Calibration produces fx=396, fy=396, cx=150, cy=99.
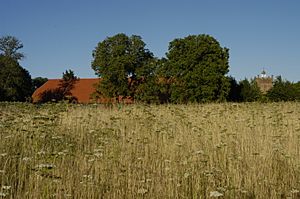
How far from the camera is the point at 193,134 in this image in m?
9.02

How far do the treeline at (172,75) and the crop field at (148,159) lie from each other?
36492 millimetres

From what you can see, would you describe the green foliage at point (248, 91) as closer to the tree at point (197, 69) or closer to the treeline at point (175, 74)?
the treeline at point (175, 74)

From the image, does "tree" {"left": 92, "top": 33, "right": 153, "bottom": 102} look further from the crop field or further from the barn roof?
the crop field

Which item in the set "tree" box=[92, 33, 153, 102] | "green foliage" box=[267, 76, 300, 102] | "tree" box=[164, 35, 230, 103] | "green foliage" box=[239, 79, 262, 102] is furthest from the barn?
"green foliage" box=[267, 76, 300, 102]

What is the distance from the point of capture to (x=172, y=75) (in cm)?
5275

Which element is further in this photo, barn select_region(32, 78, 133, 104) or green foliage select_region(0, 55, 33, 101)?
barn select_region(32, 78, 133, 104)

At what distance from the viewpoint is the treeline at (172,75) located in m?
49.4

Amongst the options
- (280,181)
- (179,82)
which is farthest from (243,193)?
(179,82)

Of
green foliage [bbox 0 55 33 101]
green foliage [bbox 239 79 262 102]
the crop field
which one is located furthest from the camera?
green foliage [bbox 0 55 33 101]

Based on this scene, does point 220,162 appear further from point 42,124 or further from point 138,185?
point 42,124

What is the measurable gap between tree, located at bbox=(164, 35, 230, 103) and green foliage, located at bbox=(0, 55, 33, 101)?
2708 centimetres

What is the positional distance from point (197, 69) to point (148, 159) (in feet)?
147

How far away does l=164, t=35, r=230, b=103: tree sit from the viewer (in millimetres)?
49406

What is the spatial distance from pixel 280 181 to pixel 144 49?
Answer: 56451mm
